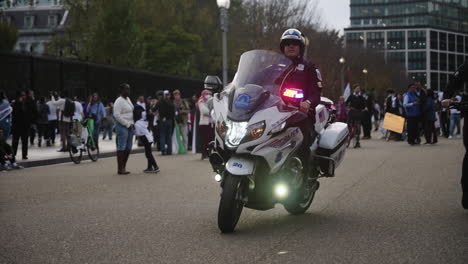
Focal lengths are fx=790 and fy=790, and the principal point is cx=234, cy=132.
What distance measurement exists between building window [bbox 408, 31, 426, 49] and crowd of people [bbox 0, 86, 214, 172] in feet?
486

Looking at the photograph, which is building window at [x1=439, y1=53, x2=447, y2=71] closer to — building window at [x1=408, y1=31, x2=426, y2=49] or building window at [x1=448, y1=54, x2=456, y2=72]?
building window at [x1=448, y1=54, x2=456, y2=72]

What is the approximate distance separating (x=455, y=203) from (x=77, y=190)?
221 inches

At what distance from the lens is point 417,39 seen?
557 ft

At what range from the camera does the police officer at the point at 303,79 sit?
7586mm

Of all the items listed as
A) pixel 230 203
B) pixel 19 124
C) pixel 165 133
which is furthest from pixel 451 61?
pixel 230 203

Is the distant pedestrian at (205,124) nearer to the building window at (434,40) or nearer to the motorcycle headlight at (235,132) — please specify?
the motorcycle headlight at (235,132)

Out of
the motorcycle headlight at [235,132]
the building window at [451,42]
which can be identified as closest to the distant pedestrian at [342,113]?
the motorcycle headlight at [235,132]

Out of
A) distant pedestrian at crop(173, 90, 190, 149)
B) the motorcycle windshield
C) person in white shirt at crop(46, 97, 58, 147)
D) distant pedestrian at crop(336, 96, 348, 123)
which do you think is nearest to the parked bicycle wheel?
distant pedestrian at crop(173, 90, 190, 149)

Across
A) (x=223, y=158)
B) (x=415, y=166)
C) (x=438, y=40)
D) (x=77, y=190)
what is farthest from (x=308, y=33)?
(x=438, y=40)

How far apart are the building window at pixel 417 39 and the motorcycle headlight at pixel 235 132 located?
16788cm

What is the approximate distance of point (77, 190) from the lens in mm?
11883

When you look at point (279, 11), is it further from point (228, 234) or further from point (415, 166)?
point (228, 234)

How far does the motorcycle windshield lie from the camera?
7156 mm

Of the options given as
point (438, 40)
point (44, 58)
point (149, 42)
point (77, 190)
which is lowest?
point (77, 190)
